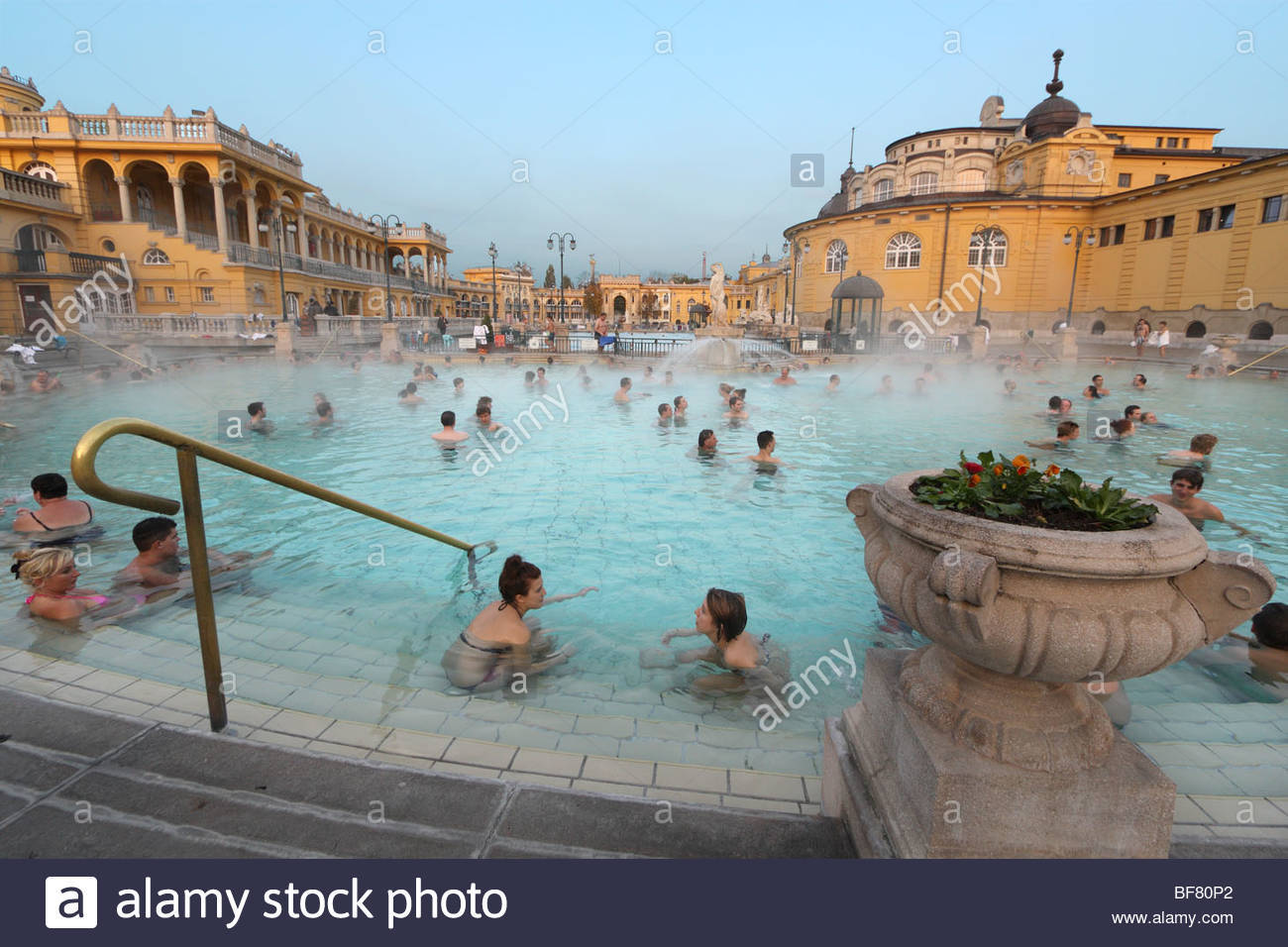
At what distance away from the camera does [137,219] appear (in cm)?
3656

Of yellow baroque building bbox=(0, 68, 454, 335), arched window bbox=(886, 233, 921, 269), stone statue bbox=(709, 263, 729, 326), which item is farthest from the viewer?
arched window bbox=(886, 233, 921, 269)

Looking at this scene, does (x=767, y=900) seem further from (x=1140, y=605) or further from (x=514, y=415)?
(x=514, y=415)

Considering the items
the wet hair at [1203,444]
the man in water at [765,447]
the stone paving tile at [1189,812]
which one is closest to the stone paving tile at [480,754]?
the stone paving tile at [1189,812]

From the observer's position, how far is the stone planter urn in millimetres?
1855

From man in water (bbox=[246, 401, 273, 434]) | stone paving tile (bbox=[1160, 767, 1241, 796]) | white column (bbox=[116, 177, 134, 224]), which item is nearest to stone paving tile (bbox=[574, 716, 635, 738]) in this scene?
stone paving tile (bbox=[1160, 767, 1241, 796])

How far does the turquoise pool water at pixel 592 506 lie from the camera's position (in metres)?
5.27

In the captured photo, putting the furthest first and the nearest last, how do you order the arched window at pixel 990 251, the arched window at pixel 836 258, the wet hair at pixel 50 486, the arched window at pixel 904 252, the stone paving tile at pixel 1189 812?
the arched window at pixel 836 258, the arched window at pixel 904 252, the arched window at pixel 990 251, the wet hair at pixel 50 486, the stone paving tile at pixel 1189 812

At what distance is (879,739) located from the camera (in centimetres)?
244

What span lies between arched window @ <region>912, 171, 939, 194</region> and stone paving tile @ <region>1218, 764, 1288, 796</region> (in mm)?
55656

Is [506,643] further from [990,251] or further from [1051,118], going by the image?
[1051,118]

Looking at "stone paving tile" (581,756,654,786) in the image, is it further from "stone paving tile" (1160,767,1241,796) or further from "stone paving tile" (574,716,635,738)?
"stone paving tile" (1160,767,1241,796)

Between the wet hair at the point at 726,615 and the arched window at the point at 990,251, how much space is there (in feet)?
158

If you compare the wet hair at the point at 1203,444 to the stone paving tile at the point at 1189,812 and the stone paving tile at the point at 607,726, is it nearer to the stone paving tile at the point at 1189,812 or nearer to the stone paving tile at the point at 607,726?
the stone paving tile at the point at 1189,812

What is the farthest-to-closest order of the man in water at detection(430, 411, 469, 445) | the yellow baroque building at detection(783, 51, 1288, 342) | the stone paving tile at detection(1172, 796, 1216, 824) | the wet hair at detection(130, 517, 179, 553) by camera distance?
the yellow baroque building at detection(783, 51, 1288, 342), the man in water at detection(430, 411, 469, 445), the wet hair at detection(130, 517, 179, 553), the stone paving tile at detection(1172, 796, 1216, 824)
